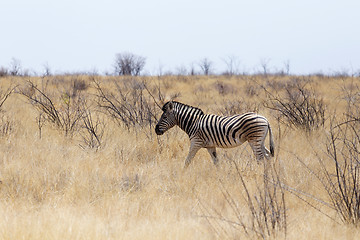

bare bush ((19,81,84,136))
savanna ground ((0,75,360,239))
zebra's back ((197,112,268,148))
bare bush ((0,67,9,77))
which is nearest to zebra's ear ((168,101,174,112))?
zebra's back ((197,112,268,148))

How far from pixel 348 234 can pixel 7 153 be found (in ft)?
14.8

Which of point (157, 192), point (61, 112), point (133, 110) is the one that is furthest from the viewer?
point (61, 112)

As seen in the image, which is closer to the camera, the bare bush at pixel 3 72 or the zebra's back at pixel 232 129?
the zebra's back at pixel 232 129

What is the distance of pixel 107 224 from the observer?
3570 millimetres

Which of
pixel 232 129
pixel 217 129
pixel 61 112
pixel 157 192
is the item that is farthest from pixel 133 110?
pixel 157 192

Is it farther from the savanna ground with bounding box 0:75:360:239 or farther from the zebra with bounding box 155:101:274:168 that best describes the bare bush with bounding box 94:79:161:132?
the zebra with bounding box 155:101:274:168

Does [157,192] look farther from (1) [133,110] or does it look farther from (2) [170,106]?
(1) [133,110]

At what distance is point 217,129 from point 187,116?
0.51m

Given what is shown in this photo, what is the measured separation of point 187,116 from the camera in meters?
6.02

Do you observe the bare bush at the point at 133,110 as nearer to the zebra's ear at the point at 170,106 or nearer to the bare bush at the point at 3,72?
the zebra's ear at the point at 170,106

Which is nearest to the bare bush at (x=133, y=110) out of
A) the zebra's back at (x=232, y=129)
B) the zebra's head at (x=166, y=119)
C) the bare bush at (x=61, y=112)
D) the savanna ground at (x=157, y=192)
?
the savanna ground at (x=157, y=192)

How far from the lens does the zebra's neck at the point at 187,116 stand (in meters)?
5.98

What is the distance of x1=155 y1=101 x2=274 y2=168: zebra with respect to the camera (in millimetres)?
5613

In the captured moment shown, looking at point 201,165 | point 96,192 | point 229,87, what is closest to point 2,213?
point 96,192
